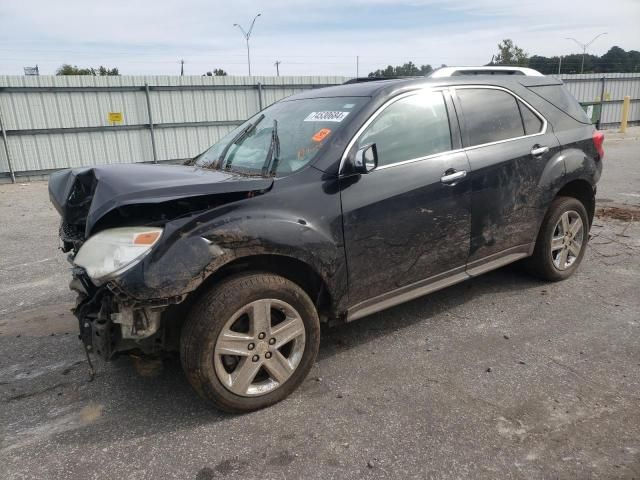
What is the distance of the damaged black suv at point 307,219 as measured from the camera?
2.66 meters

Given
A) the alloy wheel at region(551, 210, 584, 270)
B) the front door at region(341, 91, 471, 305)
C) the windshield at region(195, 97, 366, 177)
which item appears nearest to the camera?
the front door at region(341, 91, 471, 305)

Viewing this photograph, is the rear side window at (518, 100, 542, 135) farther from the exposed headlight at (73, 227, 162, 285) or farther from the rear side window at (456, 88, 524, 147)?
→ the exposed headlight at (73, 227, 162, 285)

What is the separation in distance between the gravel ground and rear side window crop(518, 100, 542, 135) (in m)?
1.43

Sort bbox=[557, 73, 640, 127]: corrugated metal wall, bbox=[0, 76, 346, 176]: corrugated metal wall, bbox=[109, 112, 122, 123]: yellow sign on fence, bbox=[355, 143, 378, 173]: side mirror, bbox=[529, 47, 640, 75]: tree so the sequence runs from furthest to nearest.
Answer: bbox=[529, 47, 640, 75]: tree
bbox=[557, 73, 640, 127]: corrugated metal wall
bbox=[109, 112, 122, 123]: yellow sign on fence
bbox=[0, 76, 346, 176]: corrugated metal wall
bbox=[355, 143, 378, 173]: side mirror

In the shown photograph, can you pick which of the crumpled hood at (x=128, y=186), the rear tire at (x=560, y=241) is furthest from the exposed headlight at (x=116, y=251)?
the rear tire at (x=560, y=241)

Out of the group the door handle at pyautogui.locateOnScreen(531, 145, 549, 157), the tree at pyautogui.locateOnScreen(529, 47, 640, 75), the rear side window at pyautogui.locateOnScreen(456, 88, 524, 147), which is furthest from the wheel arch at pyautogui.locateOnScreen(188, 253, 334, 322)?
the tree at pyautogui.locateOnScreen(529, 47, 640, 75)

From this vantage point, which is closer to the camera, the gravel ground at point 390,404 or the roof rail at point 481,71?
the gravel ground at point 390,404

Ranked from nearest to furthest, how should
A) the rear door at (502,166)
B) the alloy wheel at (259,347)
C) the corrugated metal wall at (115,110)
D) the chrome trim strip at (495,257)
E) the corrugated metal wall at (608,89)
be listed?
the alloy wheel at (259,347)
the rear door at (502,166)
the chrome trim strip at (495,257)
the corrugated metal wall at (115,110)
the corrugated metal wall at (608,89)

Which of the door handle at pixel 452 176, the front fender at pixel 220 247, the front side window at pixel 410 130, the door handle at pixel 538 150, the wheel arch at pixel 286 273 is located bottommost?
the wheel arch at pixel 286 273

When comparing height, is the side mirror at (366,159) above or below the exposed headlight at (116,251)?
Result: above

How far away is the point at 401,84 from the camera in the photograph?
3557mm

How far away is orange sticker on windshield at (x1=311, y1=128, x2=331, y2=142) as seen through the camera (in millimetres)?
3282

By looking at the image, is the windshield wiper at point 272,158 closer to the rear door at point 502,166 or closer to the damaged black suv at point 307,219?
the damaged black suv at point 307,219

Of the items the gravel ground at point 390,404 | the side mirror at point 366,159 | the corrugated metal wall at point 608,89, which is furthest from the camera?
the corrugated metal wall at point 608,89
